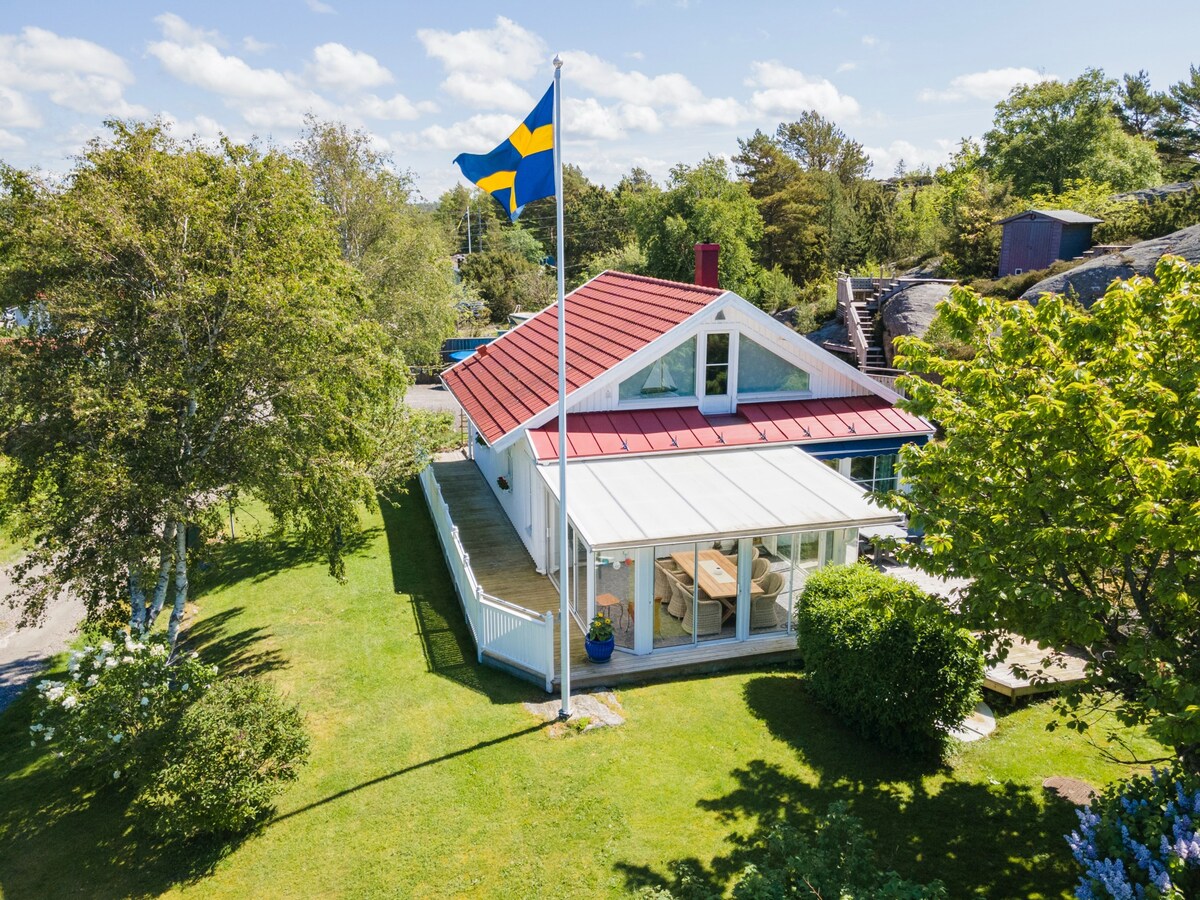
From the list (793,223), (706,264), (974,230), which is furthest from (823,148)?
(706,264)

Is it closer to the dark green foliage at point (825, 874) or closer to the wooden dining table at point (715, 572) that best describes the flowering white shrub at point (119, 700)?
the dark green foliage at point (825, 874)

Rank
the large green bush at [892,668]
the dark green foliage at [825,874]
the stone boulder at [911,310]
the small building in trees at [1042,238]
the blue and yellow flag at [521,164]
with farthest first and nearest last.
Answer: the small building in trees at [1042,238] < the stone boulder at [911,310] < the large green bush at [892,668] < the blue and yellow flag at [521,164] < the dark green foliage at [825,874]

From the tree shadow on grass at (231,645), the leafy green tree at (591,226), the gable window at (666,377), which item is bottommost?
the tree shadow on grass at (231,645)

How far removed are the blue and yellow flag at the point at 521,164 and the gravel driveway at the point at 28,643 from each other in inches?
460

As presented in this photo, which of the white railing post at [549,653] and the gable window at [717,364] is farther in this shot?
the gable window at [717,364]

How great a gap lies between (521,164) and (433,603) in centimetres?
985

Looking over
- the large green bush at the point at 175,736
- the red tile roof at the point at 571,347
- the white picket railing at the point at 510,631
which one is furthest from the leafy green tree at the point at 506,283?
the large green bush at the point at 175,736

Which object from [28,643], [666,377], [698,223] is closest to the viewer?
[28,643]

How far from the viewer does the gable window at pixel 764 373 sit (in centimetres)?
1806

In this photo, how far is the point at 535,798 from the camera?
1023 centimetres

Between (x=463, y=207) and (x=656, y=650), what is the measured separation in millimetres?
117983

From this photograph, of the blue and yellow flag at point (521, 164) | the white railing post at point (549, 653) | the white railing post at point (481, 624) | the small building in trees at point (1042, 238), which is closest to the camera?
the blue and yellow flag at point (521, 164)

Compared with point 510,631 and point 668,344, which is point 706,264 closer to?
point 668,344

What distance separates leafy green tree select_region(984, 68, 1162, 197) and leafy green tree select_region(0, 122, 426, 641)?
154 ft
